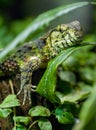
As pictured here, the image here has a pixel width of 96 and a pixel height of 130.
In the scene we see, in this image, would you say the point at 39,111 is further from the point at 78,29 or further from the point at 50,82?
the point at 78,29

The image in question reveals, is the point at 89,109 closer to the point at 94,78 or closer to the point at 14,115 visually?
the point at 14,115

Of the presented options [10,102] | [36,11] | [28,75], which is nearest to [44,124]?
[10,102]

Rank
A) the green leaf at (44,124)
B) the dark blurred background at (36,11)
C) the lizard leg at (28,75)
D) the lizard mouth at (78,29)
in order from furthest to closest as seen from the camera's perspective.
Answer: the dark blurred background at (36,11), the lizard mouth at (78,29), the lizard leg at (28,75), the green leaf at (44,124)

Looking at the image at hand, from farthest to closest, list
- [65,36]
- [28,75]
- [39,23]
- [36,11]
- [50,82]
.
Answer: [36,11] < [65,36] < [28,75] < [39,23] < [50,82]

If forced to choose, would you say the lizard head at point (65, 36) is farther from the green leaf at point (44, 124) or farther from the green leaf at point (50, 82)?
the green leaf at point (44, 124)

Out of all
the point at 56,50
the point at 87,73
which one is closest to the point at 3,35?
the point at 87,73

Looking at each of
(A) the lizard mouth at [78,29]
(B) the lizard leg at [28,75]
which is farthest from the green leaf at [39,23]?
(B) the lizard leg at [28,75]

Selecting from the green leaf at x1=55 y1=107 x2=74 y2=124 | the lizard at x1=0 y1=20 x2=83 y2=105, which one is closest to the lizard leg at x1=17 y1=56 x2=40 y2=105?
the lizard at x1=0 y1=20 x2=83 y2=105

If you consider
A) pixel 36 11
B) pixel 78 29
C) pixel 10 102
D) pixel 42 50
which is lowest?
pixel 36 11
